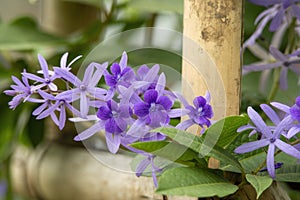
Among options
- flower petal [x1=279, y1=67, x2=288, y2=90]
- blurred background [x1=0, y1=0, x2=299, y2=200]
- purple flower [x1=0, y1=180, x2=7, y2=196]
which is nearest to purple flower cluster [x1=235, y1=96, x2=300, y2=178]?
flower petal [x1=279, y1=67, x2=288, y2=90]

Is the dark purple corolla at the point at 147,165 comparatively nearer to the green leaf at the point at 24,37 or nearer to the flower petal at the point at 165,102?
the flower petal at the point at 165,102

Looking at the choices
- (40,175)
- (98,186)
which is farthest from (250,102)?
(40,175)

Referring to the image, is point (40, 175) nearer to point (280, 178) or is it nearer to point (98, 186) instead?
point (98, 186)

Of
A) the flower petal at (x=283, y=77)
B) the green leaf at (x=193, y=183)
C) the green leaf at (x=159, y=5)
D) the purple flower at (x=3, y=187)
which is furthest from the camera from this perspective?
the purple flower at (x=3, y=187)

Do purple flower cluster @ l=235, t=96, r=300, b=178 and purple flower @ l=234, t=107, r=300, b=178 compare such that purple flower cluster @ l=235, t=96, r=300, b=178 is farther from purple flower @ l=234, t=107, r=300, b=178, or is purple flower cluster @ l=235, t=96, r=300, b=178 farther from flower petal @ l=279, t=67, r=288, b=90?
flower petal @ l=279, t=67, r=288, b=90

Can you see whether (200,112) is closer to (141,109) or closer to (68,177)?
(141,109)

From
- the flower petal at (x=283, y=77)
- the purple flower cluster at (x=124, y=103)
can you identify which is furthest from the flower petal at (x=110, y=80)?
the flower petal at (x=283, y=77)
